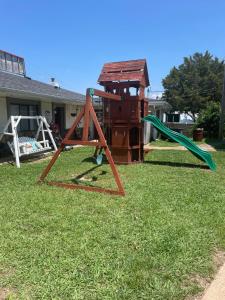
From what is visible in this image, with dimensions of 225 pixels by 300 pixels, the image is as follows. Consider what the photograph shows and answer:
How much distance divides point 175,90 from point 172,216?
42.8 m

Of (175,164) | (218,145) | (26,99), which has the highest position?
(26,99)

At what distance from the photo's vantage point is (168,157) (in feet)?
35.0

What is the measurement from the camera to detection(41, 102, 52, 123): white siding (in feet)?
43.4

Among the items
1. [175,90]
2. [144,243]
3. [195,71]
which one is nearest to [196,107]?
[175,90]

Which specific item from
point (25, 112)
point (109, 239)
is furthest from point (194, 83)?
point (109, 239)

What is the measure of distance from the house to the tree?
2899 centimetres

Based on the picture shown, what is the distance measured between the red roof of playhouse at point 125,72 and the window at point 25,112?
401cm

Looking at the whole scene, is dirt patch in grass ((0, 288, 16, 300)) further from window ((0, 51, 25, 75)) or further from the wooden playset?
window ((0, 51, 25, 75))

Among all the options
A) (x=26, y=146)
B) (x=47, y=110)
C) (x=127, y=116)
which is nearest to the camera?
(x=127, y=116)

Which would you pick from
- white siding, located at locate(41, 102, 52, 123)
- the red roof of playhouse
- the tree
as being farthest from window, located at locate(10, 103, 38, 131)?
→ the tree

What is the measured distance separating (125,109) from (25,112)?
5087mm

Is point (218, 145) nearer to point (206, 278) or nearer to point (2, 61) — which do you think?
point (2, 61)

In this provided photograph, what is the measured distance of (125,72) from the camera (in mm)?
9594

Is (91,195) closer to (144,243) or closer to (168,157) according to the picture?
(144,243)
